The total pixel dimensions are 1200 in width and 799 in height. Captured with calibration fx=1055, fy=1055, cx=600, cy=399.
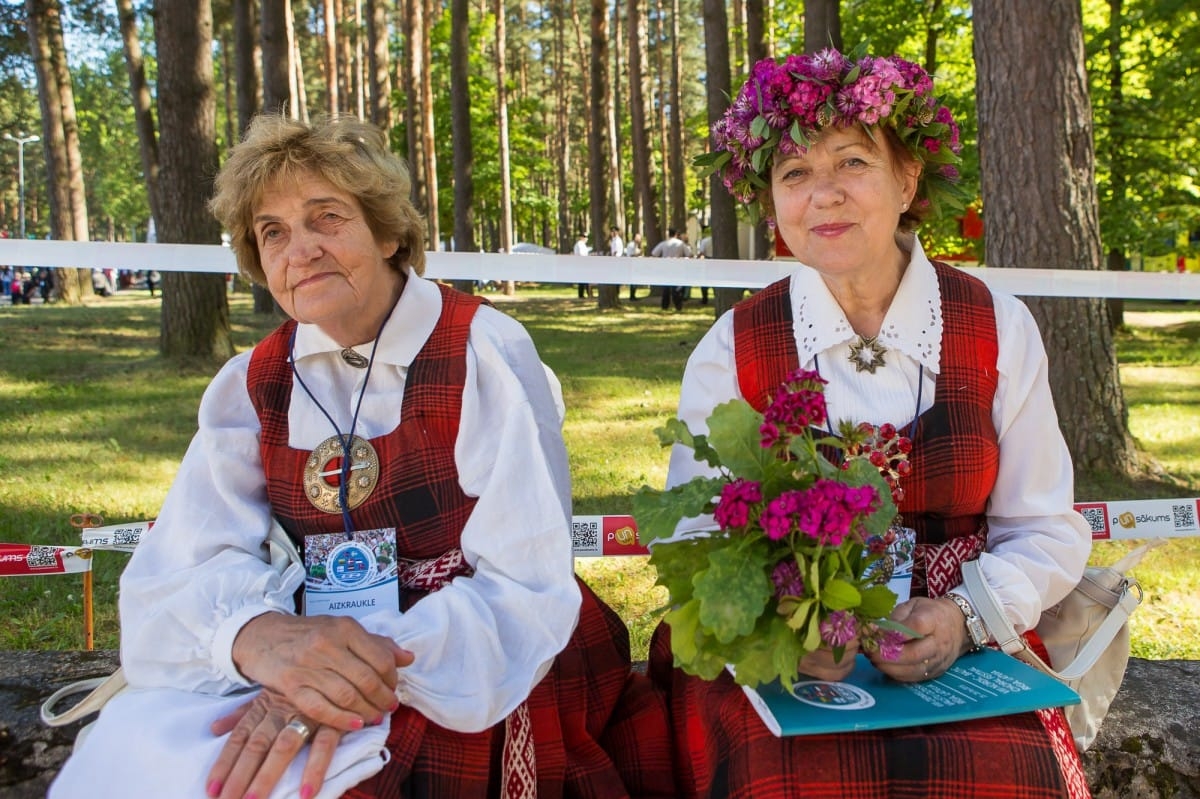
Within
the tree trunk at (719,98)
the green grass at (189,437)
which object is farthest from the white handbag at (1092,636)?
the tree trunk at (719,98)

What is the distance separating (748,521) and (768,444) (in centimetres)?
13

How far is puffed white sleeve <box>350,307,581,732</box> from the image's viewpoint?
2020mm

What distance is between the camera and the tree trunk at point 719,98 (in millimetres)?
12898

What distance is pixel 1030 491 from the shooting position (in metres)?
2.26

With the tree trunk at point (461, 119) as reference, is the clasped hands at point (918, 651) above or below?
below

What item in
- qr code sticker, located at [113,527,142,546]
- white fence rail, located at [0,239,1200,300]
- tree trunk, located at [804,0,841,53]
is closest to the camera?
→ qr code sticker, located at [113,527,142,546]

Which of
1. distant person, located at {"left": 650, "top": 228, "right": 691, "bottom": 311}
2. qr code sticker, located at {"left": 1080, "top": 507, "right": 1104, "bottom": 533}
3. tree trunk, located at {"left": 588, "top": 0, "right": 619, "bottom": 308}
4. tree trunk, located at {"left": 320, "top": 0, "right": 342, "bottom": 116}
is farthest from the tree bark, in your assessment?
qr code sticker, located at {"left": 1080, "top": 507, "right": 1104, "bottom": 533}

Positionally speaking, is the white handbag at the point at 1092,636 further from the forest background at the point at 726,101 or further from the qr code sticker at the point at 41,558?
the qr code sticker at the point at 41,558

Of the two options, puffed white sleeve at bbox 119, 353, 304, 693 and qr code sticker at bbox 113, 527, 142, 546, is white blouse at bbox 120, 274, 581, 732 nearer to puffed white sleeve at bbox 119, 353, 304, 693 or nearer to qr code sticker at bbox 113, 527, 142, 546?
puffed white sleeve at bbox 119, 353, 304, 693

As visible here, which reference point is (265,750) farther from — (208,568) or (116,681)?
(116,681)

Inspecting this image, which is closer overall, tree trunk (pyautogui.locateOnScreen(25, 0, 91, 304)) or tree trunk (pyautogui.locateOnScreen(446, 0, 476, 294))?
tree trunk (pyautogui.locateOnScreen(446, 0, 476, 294))

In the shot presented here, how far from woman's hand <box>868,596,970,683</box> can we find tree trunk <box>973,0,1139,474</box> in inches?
161

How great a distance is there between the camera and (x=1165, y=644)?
13.4ft

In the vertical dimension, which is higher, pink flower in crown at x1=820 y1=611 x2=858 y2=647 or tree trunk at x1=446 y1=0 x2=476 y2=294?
tree trunk at x1=446 y1=0 x2=476 y2=294
